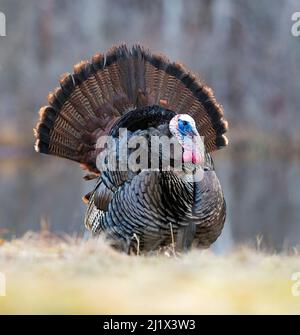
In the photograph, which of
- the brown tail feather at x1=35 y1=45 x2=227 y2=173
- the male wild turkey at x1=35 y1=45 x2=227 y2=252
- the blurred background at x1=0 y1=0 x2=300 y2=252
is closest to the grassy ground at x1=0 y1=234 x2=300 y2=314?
the male wild turkey at x1=35 y1=45 x2=227 y2=252

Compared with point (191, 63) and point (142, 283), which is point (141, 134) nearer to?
point (142, 283)

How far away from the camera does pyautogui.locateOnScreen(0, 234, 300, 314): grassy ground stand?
11.9 ft

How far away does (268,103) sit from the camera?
72.9ft

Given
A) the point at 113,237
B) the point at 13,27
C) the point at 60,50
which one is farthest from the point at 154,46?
the point at 113,237

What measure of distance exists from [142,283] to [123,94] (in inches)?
120

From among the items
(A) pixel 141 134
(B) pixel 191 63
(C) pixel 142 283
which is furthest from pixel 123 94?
(B) pixel 191 63

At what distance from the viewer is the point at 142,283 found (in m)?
4.02

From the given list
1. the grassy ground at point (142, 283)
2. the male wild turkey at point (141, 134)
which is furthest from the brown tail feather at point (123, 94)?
the grassy ground at point (142, 283)

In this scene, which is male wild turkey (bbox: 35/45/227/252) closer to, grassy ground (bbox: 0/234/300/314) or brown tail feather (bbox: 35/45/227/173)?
brown tail feather (bbox: 35/45/227/173)

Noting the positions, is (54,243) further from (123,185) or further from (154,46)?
(154,46)

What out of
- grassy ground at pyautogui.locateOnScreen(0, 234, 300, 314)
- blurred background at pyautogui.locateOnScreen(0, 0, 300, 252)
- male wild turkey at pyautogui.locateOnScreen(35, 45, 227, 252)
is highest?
blurred background at pyautogui.locateOnScreen(0, 0, 300, 252)

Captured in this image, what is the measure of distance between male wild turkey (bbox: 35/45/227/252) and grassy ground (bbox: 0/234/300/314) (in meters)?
0.39

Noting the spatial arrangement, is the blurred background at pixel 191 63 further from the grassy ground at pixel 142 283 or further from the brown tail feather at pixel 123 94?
the grassy ground at pixel 142 283

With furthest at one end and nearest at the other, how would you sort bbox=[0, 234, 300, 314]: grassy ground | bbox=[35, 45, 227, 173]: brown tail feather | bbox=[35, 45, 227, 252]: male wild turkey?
1. bbox=[35, 45, 227, 173]: brown tail feather
2. bbox=[35, 45, 227, 252]: male wild turkey
3. bbox=[0, 234, 300, 314]: grassy ground
